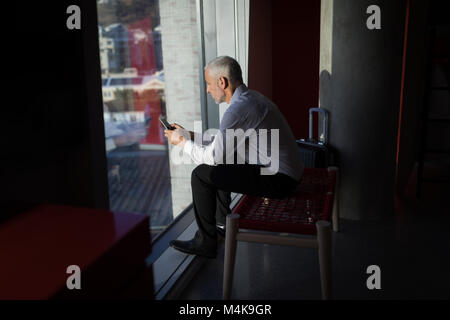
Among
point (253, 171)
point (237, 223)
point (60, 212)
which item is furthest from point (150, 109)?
point (60, 212)

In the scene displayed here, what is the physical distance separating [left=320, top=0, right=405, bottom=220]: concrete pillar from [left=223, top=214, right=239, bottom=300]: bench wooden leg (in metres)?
1.28

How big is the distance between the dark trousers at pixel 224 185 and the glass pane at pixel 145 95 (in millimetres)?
308

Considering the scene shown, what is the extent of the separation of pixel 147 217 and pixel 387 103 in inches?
84.8

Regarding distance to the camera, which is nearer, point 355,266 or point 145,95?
point 355,266

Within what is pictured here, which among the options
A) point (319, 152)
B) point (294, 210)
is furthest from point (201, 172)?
point (319, 152)

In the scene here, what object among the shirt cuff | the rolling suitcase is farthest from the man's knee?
the rolling suitcase

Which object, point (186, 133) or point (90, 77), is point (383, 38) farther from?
point (90, 77)

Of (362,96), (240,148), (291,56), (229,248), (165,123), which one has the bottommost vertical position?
(229,248)

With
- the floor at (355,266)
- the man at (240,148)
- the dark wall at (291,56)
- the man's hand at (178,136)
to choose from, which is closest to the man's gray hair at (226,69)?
the man at (240,148)

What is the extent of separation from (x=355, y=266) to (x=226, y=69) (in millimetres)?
1309

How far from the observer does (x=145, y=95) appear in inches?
94.3

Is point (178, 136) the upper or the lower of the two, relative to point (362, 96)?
lower

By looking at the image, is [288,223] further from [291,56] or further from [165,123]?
[291,56]

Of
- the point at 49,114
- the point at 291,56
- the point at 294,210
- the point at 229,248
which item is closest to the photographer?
the point at 49,114
